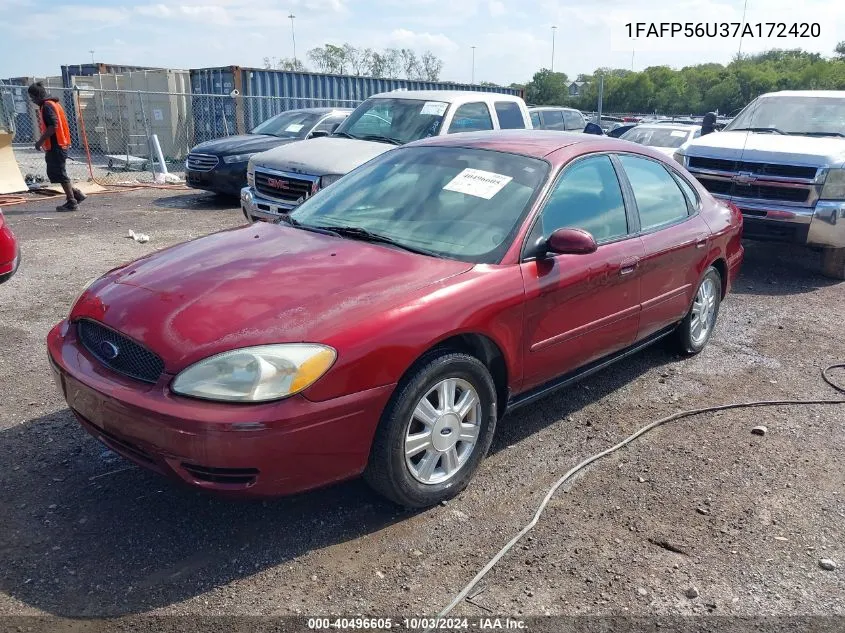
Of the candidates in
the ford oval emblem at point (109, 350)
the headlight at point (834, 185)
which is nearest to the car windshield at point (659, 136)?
the headlight at point (834, 185)

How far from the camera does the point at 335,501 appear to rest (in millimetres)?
3357

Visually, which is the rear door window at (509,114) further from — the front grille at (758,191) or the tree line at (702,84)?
the tree line at (702,84)

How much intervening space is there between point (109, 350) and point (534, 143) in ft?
8.44

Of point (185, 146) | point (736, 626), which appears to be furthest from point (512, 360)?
point (185, 146)

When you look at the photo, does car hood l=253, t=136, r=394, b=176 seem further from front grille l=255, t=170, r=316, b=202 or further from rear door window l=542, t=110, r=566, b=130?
rear door window l=542, t=110, r=566, b=130

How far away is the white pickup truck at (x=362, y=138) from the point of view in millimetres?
8203

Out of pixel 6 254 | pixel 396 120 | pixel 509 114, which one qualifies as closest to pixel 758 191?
pixel 509 114

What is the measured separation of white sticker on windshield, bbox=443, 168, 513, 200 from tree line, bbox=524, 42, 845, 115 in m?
33.0

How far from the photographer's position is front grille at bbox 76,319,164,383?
2863 millimetres

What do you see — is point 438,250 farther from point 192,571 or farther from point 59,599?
point 59,599

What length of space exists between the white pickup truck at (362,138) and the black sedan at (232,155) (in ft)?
6.38

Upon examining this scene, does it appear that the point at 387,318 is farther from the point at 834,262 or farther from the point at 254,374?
the point at 834,262

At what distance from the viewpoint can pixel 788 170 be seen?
787 cm

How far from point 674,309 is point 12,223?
9371mm
